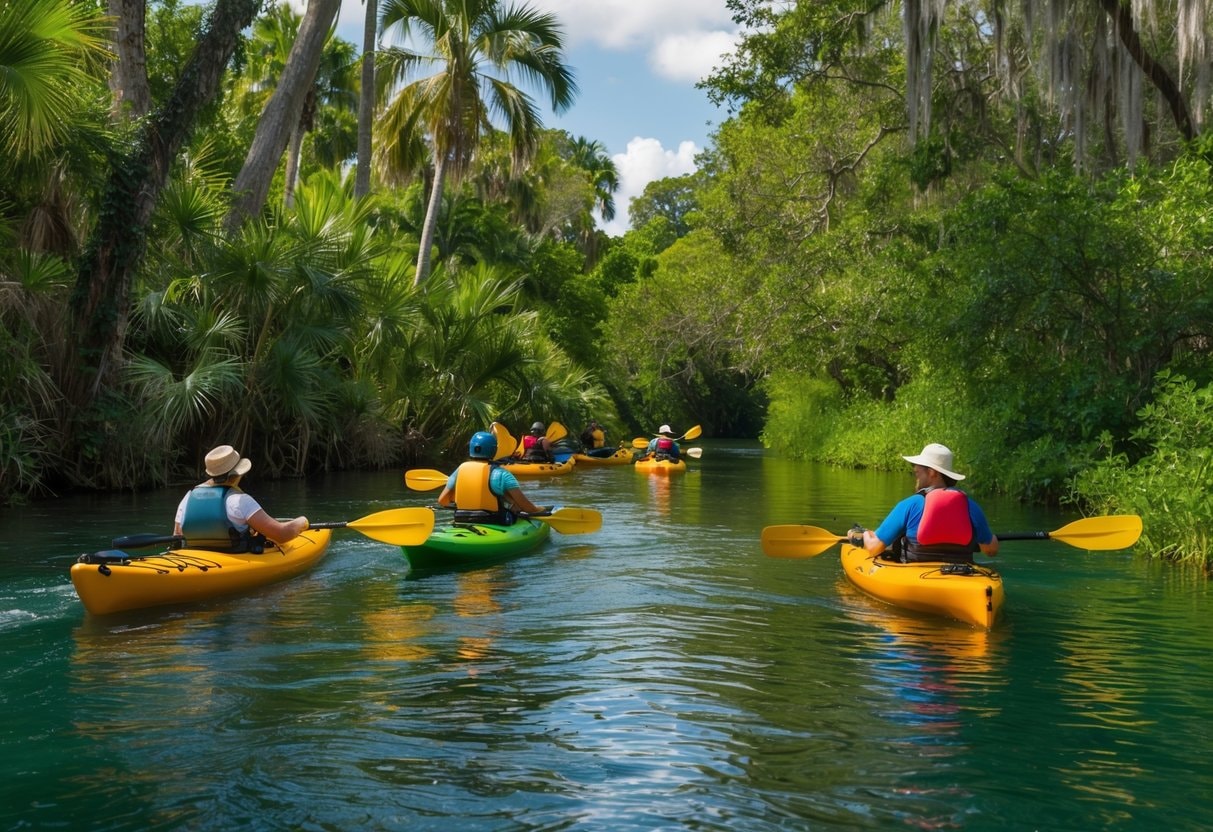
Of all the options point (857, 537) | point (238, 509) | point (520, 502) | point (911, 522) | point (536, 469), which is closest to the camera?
point (911, 522)

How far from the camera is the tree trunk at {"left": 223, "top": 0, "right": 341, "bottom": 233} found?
2141 centimetres

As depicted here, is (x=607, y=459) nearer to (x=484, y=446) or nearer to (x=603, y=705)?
(x=484, y=446)

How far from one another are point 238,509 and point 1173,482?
910cm

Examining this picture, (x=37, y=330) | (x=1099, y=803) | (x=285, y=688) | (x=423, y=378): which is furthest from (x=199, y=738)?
(x=423, y=378)

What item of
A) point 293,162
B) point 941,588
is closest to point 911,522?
point 941,588

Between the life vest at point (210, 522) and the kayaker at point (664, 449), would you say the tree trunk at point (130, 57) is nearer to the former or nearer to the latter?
the life vest at point (210, 522)

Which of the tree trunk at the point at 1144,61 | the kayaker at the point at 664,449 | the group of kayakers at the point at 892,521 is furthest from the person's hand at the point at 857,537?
the kayaker at the point at 664,449

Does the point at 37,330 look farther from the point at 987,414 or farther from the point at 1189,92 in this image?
the point at 1189,92

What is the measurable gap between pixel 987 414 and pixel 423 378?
42.7ft

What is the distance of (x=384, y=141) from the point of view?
28547 mm

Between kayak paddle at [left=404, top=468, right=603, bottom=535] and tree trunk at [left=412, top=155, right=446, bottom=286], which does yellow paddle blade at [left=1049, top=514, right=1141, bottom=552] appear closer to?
kayak paddle at [left=404, top=468, right=603, bottom=535]

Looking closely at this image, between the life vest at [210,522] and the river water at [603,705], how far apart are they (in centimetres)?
55

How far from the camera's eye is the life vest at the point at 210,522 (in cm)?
977

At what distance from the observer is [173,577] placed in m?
9.04
